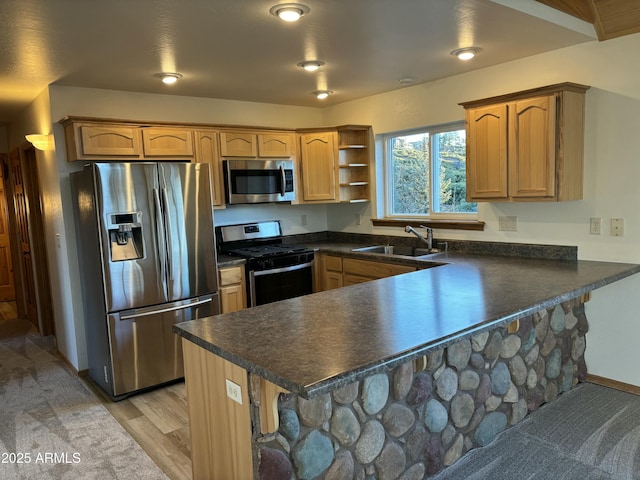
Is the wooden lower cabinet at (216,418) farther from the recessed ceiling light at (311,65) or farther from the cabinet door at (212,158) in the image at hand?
the cabinet door at (212,158)

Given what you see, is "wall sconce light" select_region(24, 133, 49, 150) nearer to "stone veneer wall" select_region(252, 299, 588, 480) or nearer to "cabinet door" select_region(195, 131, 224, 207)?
"cabinet door" select_region(195, 131, 224, 207)

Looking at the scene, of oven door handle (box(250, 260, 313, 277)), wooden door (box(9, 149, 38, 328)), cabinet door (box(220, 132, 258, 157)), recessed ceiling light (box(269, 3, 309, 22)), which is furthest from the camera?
wooden door (box(9, 149, 38, 328))

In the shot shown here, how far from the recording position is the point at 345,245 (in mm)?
4773

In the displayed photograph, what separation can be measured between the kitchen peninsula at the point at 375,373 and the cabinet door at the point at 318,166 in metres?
1.92

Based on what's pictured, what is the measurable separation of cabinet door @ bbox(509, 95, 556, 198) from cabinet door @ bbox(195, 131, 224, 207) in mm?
2405

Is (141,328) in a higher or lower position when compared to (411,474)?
higher

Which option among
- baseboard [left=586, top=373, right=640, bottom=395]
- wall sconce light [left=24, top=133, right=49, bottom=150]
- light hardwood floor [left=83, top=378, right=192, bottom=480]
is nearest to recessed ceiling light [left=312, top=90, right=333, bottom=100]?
wall sconce light [left=24, top=133, right=49, bottom=150]

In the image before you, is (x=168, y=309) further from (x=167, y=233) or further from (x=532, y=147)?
(x=532, y=147)

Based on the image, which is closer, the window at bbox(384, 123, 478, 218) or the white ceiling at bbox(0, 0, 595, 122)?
the white ceiling at bbox(0, 0, 595, 122)

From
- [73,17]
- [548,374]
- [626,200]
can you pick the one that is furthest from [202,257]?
[626,200]

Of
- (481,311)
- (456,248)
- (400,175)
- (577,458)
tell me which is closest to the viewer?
(481,311)

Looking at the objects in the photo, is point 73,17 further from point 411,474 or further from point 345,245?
point 345,245

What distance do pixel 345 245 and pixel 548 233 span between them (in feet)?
6.41

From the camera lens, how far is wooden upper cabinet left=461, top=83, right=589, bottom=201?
301 cm
